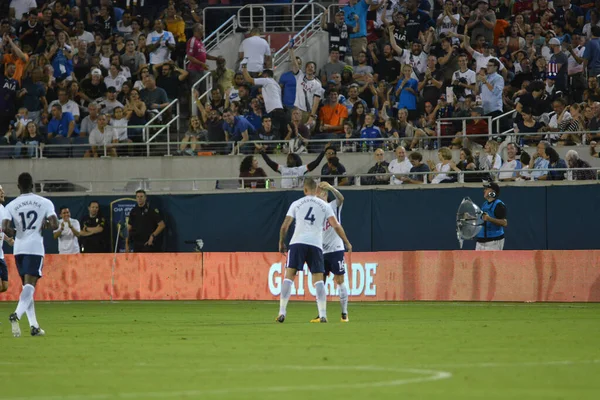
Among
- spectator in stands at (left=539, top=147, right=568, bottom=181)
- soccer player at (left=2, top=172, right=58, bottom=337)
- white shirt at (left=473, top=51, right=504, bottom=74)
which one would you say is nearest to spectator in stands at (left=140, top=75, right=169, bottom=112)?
white shirt at (left=473, top=51, right=504, bottom=74)

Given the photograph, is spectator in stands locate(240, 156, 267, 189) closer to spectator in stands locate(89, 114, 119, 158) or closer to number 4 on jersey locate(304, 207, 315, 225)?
spectator in stands locate(89, 114, 119, 158)

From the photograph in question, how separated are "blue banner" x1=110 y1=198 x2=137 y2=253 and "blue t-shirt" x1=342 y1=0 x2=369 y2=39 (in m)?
7.62

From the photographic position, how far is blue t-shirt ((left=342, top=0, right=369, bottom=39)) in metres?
32.4

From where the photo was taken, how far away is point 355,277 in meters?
26.6

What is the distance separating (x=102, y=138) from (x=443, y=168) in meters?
9.23

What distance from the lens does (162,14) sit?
1382 inches

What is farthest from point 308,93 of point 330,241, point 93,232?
point 330,241

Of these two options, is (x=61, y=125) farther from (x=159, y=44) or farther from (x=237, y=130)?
(x=237, y=130)

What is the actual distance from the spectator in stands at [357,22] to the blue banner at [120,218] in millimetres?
7311

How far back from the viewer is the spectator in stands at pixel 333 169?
27734 millimetres

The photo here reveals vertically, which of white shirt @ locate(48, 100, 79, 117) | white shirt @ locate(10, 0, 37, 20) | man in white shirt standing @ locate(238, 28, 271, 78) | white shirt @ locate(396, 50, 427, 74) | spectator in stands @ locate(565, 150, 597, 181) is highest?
white shirt @ locate(10, 0, 37, 20)

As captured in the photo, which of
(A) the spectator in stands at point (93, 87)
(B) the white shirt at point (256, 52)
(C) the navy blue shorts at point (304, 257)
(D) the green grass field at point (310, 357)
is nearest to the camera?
(D) the green grass field at point (310, 357)

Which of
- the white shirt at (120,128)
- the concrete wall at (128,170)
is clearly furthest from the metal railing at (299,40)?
the white shirt at (120,128)

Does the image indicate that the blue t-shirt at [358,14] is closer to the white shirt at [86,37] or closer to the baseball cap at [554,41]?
the baseball cap at [554,41]
